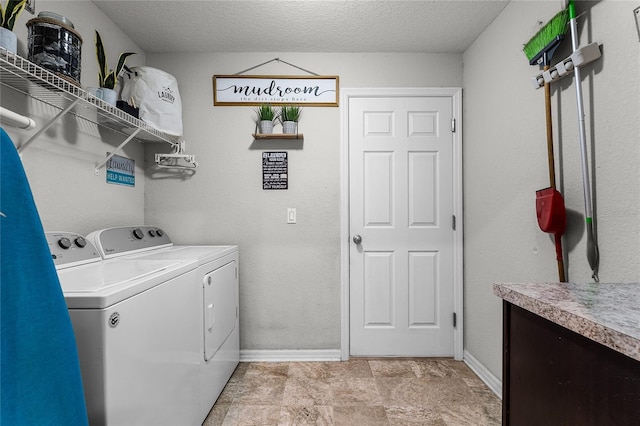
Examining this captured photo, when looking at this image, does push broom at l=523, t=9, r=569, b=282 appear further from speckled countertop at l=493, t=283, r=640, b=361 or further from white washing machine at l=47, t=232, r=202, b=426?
white washing machine at l=47, t=232, r=202, b=426

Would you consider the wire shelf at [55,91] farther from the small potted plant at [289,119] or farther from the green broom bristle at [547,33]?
the green broom bristle at [547,33]

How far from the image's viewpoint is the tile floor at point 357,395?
68.3 inches

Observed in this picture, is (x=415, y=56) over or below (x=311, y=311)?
over

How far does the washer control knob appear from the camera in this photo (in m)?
1.40

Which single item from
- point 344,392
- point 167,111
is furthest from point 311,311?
point 167,111

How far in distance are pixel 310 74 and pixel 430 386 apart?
7.98 feet

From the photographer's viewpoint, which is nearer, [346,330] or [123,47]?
[123,47]

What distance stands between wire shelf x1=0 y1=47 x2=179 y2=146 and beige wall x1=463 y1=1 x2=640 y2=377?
7.24ft

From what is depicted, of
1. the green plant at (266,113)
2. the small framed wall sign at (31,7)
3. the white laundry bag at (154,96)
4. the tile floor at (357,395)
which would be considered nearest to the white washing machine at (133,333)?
the tile floor at (357,395)

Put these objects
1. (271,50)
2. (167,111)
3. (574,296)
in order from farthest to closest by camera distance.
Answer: (271,50)
(167,111)
(574,296)

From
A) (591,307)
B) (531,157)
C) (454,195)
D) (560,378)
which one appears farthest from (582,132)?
(454,195)

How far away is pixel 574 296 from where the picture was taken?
0.77m

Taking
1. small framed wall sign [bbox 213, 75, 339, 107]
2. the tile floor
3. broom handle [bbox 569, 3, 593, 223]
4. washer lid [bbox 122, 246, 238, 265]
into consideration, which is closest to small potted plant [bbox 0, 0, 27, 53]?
washer lid [bbox 122, 246, 238, 265]

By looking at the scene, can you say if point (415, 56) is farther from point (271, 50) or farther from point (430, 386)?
point (430, 386)
